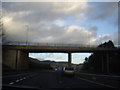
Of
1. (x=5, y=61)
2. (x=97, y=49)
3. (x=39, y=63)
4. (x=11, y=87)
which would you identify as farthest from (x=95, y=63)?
(x=11, y=87)

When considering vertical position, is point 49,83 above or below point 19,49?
below

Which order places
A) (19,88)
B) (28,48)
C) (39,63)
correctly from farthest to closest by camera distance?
(39,63)
(28,48)
(19,88)

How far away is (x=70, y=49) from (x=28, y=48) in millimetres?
A: 13049

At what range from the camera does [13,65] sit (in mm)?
71438

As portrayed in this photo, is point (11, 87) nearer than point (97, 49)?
Yes

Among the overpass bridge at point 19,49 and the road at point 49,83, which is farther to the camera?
the overpass bridge at point 19,49

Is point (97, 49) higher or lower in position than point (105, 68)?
higher

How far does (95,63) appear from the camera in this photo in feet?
324

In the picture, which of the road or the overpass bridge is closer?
the road

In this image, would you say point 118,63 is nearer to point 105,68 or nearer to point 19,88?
→ point 105,68

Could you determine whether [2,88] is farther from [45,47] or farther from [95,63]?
[95,63]

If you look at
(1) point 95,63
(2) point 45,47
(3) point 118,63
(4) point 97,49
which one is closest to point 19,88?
(2) point 45,47

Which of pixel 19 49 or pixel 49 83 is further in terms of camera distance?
pixel 19 49

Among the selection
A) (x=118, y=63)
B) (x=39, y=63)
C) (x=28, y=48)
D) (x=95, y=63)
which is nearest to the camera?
(x=28, y=48)
